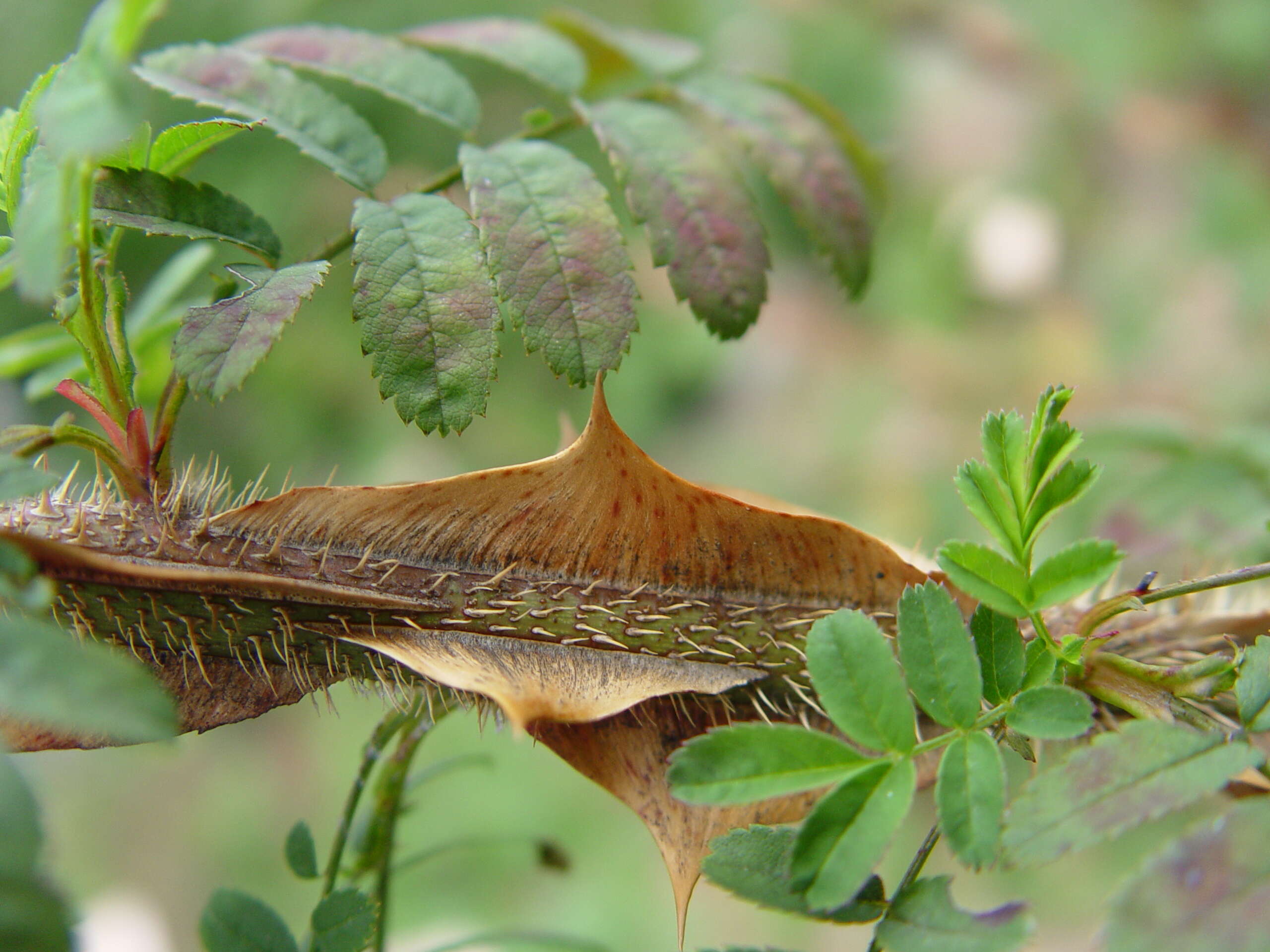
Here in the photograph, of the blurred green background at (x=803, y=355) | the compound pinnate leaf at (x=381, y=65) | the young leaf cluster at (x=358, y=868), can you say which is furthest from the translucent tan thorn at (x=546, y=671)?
the blurred green background at (x=803, y=355)

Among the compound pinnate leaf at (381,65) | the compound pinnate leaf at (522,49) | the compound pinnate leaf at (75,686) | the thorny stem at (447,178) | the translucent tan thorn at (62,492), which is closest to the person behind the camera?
the compound pinnate leaf at (75,686)

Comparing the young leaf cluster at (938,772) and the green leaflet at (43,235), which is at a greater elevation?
the green leaflet at (43,235)

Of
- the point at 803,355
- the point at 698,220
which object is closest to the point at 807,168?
the point at 698,220

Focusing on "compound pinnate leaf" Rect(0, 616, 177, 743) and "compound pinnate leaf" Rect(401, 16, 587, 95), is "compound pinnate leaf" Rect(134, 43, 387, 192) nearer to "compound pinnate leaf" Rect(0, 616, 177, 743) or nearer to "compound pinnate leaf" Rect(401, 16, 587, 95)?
"compound pinnate leaf" Rect(401, 16, 587, 95)

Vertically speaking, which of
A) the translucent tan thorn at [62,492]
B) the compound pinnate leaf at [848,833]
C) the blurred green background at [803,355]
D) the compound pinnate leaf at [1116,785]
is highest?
the compound pinnate leaf at [1116,785]

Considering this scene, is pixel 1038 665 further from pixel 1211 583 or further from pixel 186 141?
pixel 186 141

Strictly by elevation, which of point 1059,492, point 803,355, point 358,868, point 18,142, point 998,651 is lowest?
point 803,355

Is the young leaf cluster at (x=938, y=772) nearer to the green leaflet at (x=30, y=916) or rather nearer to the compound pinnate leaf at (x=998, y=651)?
the compound pinnate leaf at (x=998, y=651)
